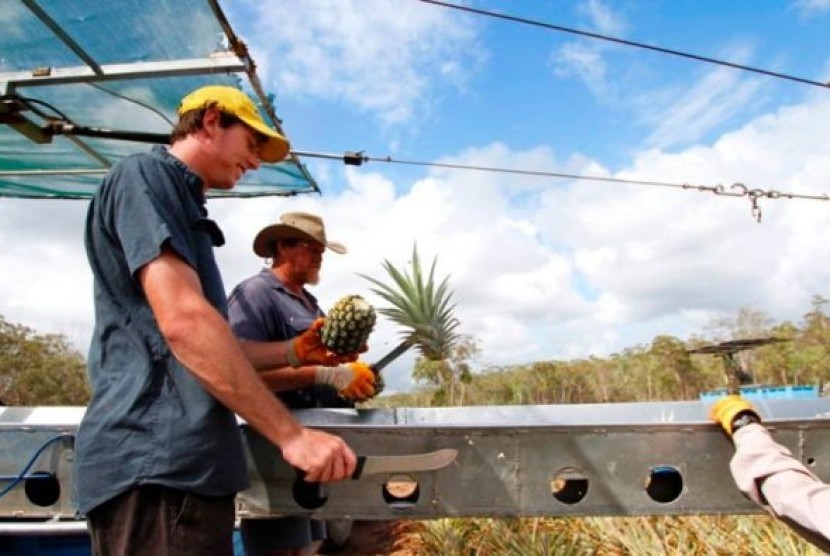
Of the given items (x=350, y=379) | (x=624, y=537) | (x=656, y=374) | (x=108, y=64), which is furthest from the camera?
(x=656, y=374)

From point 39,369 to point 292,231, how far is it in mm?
13460

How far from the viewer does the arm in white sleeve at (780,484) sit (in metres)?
1.51

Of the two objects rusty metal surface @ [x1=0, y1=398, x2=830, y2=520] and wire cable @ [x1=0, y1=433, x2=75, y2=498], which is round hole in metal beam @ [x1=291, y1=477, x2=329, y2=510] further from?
wire cable @ [x1=0, y1=433, x2=75, y2=498]

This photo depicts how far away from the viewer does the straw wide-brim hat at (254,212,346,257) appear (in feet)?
10.9

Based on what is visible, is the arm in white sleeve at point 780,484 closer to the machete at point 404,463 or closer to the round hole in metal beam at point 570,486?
the round hole in metal beam at point 570,486

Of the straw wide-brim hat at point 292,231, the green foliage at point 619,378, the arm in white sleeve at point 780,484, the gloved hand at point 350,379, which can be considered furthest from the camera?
the green foliage at point 619,378

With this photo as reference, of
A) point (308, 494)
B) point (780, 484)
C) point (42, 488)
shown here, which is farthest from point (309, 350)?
point (780, 484)

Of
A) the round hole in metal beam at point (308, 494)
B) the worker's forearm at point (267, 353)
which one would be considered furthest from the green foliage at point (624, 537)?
the round hole in metal beam at point (308, 494)

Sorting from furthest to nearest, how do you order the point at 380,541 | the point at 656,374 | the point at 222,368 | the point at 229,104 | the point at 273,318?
the point at 656,374
the point at 380,541
the point at 273,318
the point at 229,104
the point at 222,368

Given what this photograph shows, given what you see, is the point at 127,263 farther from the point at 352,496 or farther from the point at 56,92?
the point at 56,92

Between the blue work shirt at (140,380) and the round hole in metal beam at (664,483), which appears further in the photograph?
the round hole in metal beam at (664,483)

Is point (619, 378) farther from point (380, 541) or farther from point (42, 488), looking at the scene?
point (42, 488)

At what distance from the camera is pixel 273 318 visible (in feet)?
10.0

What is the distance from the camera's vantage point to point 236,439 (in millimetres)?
1715
